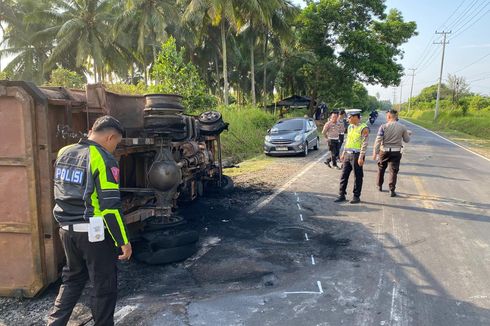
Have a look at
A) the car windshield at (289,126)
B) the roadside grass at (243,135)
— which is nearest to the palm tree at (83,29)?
the roadside grass at (243,135)

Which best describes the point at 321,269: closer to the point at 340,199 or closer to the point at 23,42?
the point at 340,199

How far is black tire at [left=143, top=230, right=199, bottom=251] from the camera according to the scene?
459 cm

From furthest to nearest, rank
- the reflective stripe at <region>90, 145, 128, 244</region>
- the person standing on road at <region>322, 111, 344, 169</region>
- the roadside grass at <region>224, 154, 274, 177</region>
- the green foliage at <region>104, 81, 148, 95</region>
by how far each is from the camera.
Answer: the green foliage at <region>104, 81, 148, 95</region> → the person standing on road at <region>322, 111, 344, 169</region> → the roadside grass at <region>224, 154, 274, 177</region> → the reflective stripe at <region>90, 145, 128, 244</region>

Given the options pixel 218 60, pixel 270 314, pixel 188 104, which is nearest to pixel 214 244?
pixel 270 314

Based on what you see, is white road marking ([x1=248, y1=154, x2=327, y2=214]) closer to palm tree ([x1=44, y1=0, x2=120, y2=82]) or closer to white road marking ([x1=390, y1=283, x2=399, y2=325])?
white road marking ([x1=390, y1=283, x2=399, y2=325])

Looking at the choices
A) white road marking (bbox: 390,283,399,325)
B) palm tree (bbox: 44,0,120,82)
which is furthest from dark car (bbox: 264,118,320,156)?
palm tree (bbox: 44,0,120,82)

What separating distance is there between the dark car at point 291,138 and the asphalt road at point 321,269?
7252 millimetres

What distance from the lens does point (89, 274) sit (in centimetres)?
299

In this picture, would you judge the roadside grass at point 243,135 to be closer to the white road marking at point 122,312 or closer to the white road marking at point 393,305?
the white road marking at point 393,305

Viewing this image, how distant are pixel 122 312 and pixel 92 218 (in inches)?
45.8

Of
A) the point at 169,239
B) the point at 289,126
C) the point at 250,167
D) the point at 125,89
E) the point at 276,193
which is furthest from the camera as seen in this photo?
the point at 125,89

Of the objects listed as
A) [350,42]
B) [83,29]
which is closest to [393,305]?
[350,42]

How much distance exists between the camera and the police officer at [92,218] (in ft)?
9.45

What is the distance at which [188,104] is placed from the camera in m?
16.3
